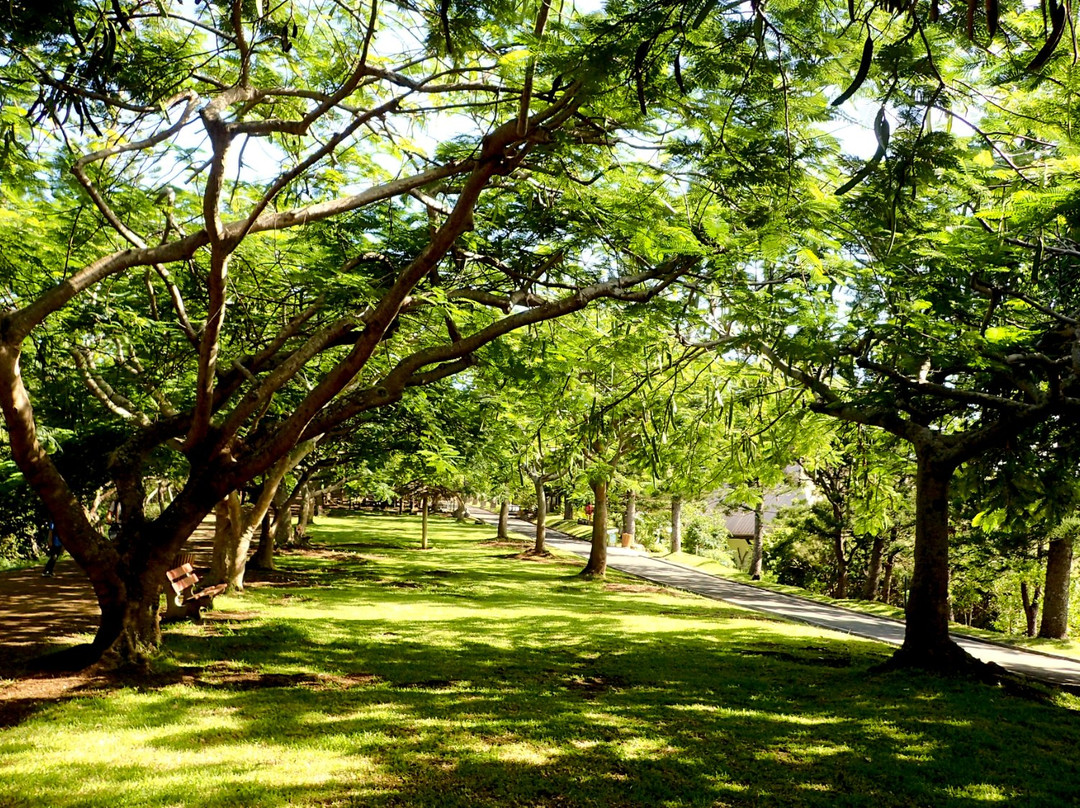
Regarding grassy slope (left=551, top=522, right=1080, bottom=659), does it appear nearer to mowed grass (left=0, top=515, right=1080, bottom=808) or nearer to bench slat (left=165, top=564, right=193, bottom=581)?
mowed grass (left=0, top=515, right=1080, bottom=808)

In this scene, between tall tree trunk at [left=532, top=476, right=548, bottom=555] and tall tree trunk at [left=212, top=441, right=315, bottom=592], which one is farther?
tall tree trunk at [left=532, top=476, right=548, bottom=555]

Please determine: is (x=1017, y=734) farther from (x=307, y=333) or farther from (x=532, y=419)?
(x=532, y=419)

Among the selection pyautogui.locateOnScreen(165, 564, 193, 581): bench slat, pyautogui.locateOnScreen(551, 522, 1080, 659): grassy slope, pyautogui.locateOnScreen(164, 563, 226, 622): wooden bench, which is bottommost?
pyautogui.locateOnScreen(551, 522, 1080, 659): grassy slope

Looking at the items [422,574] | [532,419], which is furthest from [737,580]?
[532,419]

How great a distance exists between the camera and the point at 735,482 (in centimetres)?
1234

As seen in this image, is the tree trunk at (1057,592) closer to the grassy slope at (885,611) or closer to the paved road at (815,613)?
the grassy slope at (885,611)

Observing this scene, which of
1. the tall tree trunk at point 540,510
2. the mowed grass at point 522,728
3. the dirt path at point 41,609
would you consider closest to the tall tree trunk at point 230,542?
the dirt path at point 41,609

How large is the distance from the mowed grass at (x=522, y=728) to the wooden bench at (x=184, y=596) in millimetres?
469

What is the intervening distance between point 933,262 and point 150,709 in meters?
10.4

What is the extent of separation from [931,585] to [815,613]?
412 inches

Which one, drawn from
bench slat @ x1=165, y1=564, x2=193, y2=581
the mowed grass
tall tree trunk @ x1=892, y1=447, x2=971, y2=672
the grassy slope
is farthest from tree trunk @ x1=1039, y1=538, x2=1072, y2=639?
bench slat @ x1=165, y1=564, x2=193, y2=581

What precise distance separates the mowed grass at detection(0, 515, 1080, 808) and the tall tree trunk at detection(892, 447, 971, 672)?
0.60m

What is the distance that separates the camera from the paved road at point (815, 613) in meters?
13.5

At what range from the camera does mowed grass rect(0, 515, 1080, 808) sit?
5359 mm
